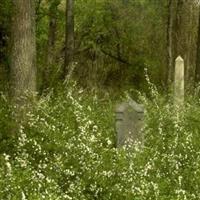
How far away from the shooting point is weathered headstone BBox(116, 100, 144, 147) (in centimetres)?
890

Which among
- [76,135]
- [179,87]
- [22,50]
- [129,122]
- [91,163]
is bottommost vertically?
[91,163]

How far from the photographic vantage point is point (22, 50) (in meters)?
11.0

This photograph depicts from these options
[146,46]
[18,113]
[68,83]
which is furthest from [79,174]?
[146,46]

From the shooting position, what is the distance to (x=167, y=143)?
8859mm

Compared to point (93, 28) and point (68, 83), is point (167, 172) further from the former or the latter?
point (93, 28)

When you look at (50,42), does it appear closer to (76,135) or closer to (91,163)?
(76,135)

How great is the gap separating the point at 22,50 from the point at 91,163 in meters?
4.01

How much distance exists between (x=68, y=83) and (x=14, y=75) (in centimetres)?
205

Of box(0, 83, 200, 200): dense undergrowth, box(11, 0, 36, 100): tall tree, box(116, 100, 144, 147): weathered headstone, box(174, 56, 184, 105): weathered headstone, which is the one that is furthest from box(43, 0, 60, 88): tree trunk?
box(116, 100, 144, 147): weathered headstone

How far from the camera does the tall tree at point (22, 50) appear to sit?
10812 mm

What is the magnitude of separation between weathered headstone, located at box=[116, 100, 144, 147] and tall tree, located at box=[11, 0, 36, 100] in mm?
2508

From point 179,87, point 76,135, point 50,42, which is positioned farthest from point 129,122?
point 50,42

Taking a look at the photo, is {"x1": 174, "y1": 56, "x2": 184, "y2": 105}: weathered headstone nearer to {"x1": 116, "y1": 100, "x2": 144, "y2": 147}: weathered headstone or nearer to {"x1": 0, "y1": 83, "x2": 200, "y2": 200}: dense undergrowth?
{"x1": 0, "y1": 83, "x2": 200, "y2": 200}: dense undergrowth

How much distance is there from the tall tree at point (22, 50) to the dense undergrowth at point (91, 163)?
117 centimetres
